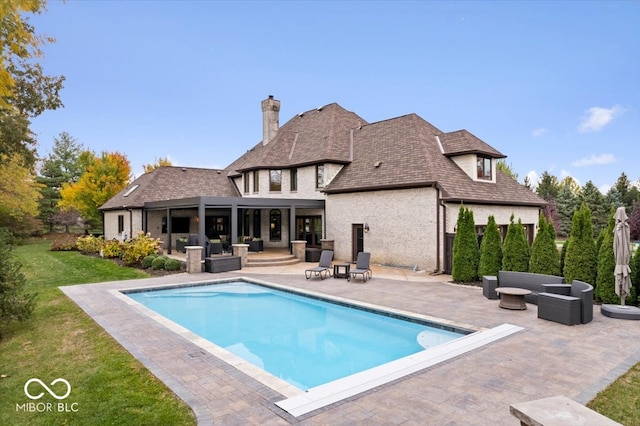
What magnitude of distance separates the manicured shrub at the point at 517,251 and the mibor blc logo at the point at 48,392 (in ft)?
41.9

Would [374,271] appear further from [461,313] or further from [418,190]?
[461,313]

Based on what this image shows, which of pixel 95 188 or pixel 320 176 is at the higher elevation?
pixel 95 188

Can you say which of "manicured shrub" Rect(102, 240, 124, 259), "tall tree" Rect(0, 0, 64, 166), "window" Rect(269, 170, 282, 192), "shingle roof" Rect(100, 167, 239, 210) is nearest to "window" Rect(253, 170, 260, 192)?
"window" Rect(269, 170, 282, 192)

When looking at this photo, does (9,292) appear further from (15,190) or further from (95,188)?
(95,188)

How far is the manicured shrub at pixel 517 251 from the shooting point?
12500mm

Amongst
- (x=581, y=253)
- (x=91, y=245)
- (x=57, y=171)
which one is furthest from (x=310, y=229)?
(x=57, y=171)

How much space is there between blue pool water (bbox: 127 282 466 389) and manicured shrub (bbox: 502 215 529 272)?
5718 mm

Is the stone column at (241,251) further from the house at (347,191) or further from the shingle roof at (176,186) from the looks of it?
the shingle roof at (176,186)

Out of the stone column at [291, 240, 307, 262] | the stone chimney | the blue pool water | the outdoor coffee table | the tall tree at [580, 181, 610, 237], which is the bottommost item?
the blue pool water

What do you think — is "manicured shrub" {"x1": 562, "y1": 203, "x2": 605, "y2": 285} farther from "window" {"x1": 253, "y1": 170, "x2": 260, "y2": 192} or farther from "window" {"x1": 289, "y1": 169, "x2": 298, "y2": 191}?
"window" {"x1": 253, "y1": 170, "x2": 260, "y2": 192}

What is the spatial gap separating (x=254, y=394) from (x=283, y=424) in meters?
0.93

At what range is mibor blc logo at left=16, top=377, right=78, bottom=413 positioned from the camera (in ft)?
15.5

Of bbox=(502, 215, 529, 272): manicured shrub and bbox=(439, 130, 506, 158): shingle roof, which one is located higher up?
bbox=(439, 130, 506, 158): shingle roof

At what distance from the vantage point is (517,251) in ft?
41.2
